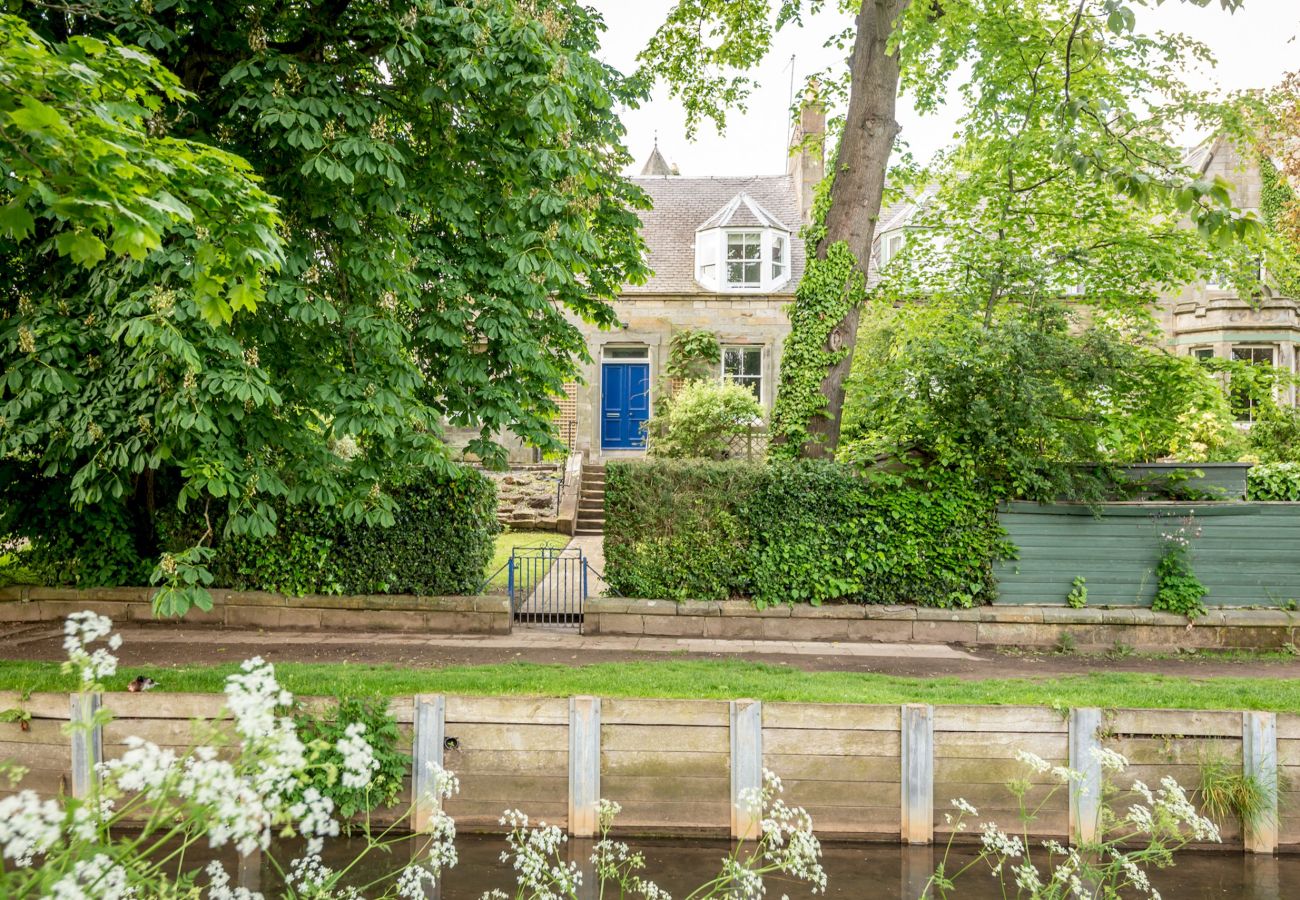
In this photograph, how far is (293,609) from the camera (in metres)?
11.4

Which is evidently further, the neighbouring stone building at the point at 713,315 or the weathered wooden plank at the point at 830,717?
the neighbouring stone building at the point at 713,315

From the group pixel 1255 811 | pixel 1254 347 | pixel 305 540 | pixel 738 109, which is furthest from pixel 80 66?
pixel 1254 347

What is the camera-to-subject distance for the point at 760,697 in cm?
733

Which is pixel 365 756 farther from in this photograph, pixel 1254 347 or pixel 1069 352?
pixel 1254 347

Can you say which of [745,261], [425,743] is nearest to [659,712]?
[425,743]

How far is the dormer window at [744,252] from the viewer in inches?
972

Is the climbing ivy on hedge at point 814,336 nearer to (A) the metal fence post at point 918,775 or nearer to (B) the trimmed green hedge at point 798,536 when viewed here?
(B) the trimmed green hedge at point 798,536

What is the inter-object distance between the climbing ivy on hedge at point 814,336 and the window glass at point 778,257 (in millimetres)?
12580

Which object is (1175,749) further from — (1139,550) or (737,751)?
(1139,550)

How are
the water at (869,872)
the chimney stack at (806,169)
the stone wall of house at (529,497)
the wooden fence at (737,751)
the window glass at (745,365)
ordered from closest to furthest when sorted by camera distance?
the water at (869,872), the wooden fence at (737,751), the stone wall of house at (529,497), the window glass at (745,365), the chimney stack at (806,169)

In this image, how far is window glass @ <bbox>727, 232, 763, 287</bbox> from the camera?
24.8m

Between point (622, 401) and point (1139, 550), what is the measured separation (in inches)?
625

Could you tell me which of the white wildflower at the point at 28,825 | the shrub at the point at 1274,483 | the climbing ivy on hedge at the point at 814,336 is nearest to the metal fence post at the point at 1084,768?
the climbing ivy on hedge at the point at 814,336

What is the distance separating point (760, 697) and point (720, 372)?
1756cm
